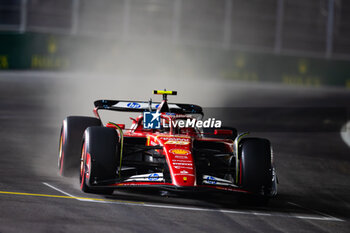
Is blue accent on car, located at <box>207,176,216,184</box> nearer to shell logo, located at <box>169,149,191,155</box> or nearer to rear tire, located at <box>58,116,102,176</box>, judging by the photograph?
shell logo, located at <box>169,149,191,155</box>

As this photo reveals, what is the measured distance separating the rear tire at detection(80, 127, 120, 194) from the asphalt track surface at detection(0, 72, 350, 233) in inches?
7.8

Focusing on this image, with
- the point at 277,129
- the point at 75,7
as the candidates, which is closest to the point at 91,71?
the point at 75,7

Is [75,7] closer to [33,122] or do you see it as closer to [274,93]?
[274,93]

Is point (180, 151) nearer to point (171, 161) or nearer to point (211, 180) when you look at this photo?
point (171, 161)

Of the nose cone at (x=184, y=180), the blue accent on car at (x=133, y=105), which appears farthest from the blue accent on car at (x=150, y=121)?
the nose cone at (x=184, y=180)

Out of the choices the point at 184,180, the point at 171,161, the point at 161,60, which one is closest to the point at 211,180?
the point at 184,180

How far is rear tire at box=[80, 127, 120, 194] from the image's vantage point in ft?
28.0

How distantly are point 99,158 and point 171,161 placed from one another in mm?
908

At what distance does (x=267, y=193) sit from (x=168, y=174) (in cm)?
129

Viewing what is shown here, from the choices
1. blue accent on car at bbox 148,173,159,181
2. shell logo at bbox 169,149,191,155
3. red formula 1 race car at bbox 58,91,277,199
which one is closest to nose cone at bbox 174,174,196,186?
red formula 1 race car at bbox 58,91,277,199

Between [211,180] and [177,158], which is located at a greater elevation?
[177,158]

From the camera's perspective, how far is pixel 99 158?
8.62 metres

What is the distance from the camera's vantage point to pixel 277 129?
19.3 m

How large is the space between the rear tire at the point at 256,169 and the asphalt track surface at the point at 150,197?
24 centimetres
